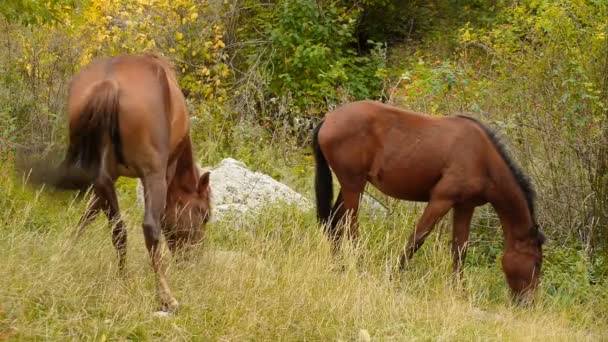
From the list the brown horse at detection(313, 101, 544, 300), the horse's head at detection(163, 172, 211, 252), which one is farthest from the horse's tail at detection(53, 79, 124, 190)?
the brown horse at detection(313, 101, 544, 300)

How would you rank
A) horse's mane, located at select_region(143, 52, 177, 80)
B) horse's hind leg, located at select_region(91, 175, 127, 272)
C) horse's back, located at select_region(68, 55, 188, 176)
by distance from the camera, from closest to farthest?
horse's back, located at select_region(68, 55, 188, 176) → horse's hind leg, located at select_region(91, 175, 127, 272) → horse's mane, located at select_region(143, 52, 177, 80)

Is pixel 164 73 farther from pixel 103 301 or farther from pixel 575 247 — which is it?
pixel 575 247

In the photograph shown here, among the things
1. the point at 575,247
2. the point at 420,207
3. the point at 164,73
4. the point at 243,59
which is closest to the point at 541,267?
the point at 575,247

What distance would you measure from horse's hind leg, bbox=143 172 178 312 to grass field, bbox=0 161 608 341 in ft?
0.31

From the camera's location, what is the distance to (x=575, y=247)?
911 cm

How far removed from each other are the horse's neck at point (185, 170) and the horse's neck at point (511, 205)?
9.40 ft

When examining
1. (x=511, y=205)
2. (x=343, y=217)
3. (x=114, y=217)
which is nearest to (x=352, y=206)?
(x=343, y=217)

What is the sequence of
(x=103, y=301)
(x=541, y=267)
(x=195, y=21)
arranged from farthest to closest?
(x=195, y=21)
(x=541, y=267)
(x=103, y=301)

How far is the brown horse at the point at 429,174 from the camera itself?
7934 mm

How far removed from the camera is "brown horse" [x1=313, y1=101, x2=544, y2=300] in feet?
26.0

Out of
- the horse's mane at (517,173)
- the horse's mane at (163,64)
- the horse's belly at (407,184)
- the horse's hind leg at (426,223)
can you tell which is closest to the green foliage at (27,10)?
the horse's mane at (163,64)

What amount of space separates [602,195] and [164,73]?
503 cm

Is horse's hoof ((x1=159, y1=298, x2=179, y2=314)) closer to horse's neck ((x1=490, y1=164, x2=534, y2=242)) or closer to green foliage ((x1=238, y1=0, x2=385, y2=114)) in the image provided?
horse's neck ((x1=490, y1=164, x2=534, y2=242))

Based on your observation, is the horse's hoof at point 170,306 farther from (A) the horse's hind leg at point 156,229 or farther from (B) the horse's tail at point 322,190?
(B) the horse's tail at point 322,190
